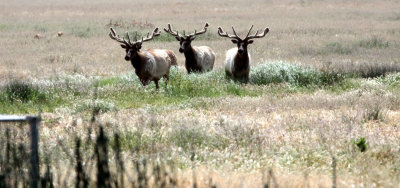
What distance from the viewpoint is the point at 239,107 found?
496 inches

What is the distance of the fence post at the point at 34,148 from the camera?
18.6ft

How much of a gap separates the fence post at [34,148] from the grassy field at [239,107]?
3.44ft

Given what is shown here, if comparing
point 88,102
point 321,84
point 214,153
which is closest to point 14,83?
point 88,102

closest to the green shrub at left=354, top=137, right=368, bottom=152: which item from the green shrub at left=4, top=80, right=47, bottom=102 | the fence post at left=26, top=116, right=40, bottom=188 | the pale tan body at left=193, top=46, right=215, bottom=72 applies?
the fence post at left=26, top=116, right=40, bottom=188

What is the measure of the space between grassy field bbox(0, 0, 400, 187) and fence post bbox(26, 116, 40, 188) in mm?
1049

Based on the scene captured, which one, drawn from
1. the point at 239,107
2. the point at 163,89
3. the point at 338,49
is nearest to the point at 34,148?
the point at 239,107

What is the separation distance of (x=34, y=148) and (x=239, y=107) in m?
7.08

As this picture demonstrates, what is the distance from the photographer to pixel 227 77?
18125 mm

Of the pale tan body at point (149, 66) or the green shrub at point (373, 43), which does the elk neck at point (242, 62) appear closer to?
the pale tan body at point (149, 66)

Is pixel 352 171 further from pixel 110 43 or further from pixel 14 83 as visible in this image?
pixel 110 43

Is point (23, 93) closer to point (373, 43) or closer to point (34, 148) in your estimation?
point (34, 148)

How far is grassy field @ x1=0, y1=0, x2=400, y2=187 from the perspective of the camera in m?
7.50

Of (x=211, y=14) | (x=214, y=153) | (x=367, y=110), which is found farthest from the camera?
(x=211, y=14)

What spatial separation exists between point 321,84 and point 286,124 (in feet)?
21.8
